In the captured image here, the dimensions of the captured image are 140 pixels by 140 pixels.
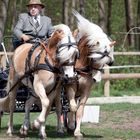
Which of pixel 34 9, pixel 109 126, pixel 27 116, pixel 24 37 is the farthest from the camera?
pixel 109 126

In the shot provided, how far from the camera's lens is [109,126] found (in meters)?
11.2

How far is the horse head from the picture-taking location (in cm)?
866

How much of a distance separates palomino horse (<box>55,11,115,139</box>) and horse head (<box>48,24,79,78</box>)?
36 cm

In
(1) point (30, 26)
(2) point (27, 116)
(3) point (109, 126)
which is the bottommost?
(3) point (109, 126)

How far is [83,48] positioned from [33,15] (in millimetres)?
1157

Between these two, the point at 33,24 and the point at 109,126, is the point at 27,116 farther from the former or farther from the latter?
the point at 109,126

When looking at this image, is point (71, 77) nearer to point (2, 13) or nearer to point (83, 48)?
point (83, 48)

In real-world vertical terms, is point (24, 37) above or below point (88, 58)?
above

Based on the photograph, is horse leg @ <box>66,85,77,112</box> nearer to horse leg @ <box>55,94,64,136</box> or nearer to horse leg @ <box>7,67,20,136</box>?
horse leg @ <box>55,94,64,136</box>

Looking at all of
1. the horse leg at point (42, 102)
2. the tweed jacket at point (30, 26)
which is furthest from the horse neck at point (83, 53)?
the tweed jacket at point (30, 26)

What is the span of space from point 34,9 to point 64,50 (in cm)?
141

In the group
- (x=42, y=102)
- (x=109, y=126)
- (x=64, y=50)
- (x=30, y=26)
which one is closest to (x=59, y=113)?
(x=42, y=102)

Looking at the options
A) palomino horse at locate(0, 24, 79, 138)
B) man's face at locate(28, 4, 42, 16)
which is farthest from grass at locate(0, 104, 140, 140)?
man's face at locate(28, 4, 42, 16)

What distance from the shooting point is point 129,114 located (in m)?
12.8
